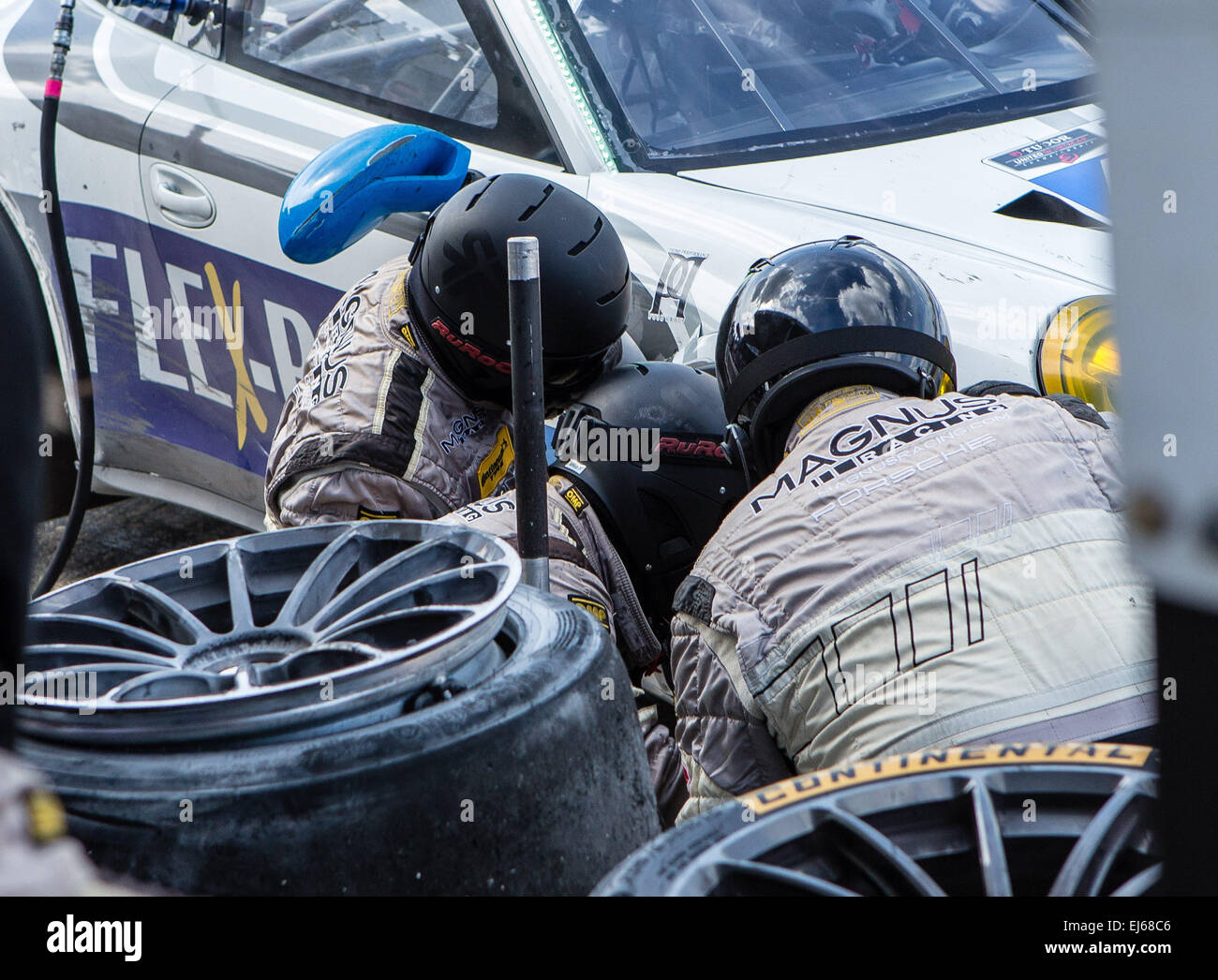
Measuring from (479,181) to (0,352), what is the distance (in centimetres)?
210

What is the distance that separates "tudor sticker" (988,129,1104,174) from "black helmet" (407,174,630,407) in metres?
0.94

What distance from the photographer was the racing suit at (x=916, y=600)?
1.74 m

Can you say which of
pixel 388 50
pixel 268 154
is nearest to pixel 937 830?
pixel 268 154

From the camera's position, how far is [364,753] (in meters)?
1.33

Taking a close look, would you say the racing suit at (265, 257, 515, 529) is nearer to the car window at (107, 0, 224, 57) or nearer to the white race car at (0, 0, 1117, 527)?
the white race car at (0, 0, 1117, 527)

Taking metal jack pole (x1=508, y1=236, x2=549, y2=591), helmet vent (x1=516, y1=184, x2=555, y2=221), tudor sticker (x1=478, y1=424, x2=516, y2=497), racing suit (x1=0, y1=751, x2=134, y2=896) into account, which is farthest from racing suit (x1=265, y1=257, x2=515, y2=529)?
racing suit (x1=0, y1=751, x2=134, y2=896)

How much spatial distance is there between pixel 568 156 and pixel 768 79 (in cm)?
52

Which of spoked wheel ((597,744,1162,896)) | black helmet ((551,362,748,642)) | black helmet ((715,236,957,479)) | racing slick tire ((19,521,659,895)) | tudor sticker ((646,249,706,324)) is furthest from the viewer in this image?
tudor sticker ((646,249,706,324))

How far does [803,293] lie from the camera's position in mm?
2229

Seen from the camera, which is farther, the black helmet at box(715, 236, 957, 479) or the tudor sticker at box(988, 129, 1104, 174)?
the tudor sticker at box(988, 129, 1104, 174)

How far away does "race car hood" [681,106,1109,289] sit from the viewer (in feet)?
8.98

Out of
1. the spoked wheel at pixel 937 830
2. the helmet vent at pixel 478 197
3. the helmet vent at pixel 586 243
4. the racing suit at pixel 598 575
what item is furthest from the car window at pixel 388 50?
the spoked wheel at pixel 937 830

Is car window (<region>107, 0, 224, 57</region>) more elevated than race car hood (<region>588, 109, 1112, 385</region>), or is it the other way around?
car window (<region>107, 0, 224, 57</region>)
